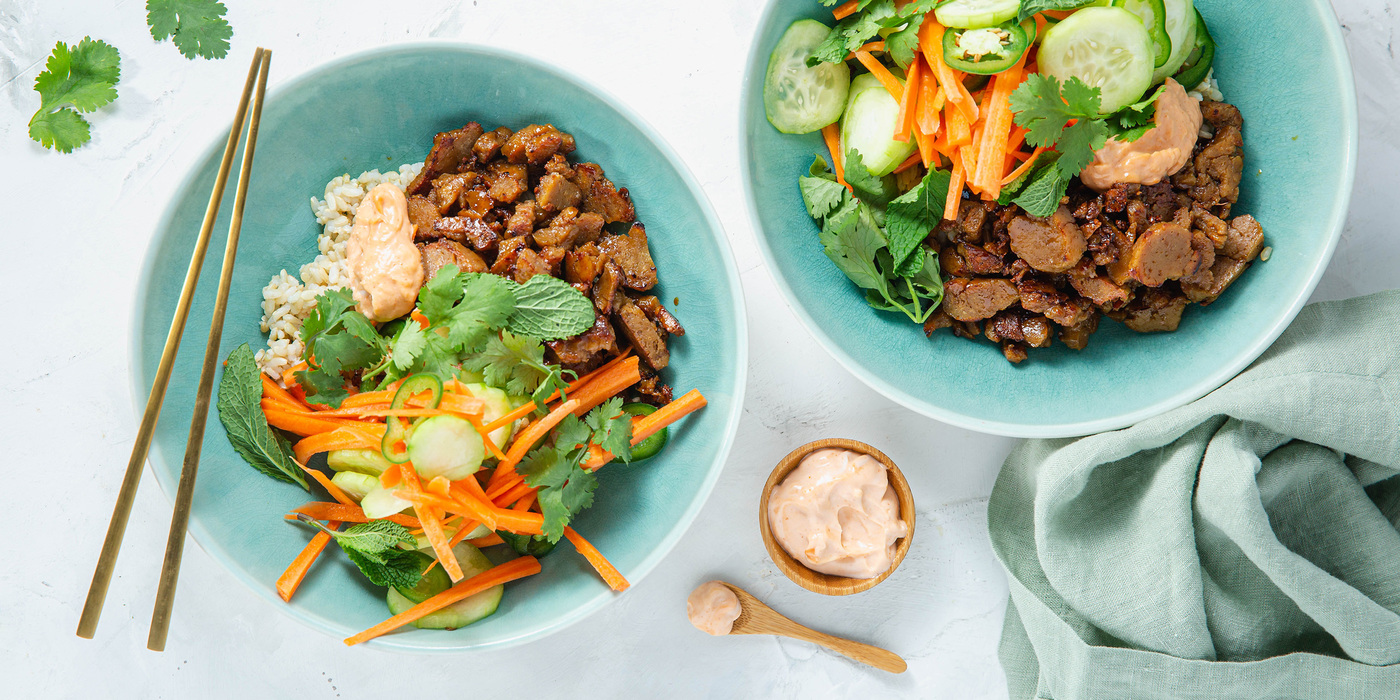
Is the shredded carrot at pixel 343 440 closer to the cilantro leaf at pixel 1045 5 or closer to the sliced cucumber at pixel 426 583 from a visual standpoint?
the sliced cucumber at pixel 426 583

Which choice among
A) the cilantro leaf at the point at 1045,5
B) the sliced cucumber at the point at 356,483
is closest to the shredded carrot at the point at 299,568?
the sliced cucumber at the point at 356,483

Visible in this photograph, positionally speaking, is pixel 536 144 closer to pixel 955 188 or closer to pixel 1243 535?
pixel 955 188

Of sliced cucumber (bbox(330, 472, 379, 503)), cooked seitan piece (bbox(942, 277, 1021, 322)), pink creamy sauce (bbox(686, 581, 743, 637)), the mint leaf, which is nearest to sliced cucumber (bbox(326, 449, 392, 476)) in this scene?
sliced cucumber (bbox(330, 472, 379, 503))

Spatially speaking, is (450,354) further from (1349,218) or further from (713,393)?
(1349,218)

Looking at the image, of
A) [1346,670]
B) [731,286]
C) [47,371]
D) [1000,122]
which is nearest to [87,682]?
[47,371]

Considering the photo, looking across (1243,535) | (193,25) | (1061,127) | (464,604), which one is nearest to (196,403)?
(464,604)
